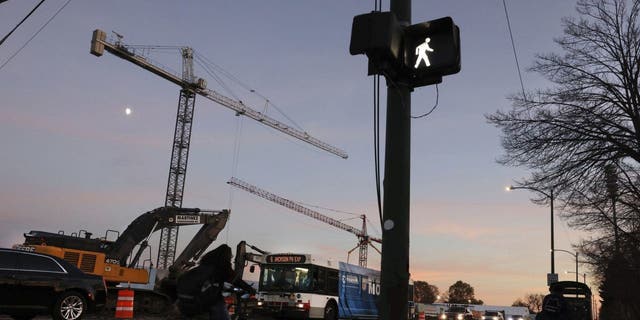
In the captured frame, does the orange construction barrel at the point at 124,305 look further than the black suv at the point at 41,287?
Yes

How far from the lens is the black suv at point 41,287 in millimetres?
12781

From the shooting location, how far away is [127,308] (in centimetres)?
1622

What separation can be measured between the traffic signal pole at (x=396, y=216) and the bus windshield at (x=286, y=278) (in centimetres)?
2054

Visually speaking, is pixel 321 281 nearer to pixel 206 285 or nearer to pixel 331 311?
pixel 331 311

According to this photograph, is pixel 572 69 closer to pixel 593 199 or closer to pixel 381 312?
pixel 593 199

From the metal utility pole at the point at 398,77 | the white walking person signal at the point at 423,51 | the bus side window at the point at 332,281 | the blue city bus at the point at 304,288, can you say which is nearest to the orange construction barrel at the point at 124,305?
the blue city bus at the point at 304,288

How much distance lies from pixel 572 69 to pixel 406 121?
19.3 meters

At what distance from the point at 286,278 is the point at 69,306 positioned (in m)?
12.1

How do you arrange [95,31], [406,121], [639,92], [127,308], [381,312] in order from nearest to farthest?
[381,312] < [406,121] < [127,308] < [639,92] < [95,31]

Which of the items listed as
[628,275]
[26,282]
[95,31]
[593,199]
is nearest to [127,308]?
[26,282]

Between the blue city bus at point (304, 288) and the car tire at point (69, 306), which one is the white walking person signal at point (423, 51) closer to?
the car tire at point (69, 306)

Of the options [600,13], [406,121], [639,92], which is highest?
[600,13]

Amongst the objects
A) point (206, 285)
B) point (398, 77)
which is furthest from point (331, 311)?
point (398, 77)

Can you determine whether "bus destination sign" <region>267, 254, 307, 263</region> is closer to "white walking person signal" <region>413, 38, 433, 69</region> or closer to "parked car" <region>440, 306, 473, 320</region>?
"white walking person signal" <region>413, 38, 433, 69</region>
